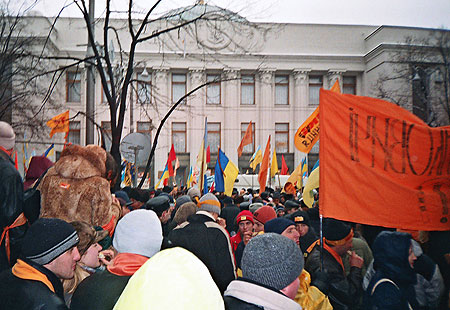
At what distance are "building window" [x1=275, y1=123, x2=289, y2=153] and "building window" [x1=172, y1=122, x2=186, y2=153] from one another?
808 cm

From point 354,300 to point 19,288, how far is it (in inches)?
112

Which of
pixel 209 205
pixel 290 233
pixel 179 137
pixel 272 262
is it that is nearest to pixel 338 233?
pixel 290 233

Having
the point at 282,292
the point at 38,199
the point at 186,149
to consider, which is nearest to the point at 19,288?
the point at 282,292

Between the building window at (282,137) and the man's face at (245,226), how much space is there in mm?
32616

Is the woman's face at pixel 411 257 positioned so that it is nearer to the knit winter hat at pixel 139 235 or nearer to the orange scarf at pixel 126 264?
the knit winter hat at pixel 139 235

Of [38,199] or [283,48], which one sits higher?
[283,48]

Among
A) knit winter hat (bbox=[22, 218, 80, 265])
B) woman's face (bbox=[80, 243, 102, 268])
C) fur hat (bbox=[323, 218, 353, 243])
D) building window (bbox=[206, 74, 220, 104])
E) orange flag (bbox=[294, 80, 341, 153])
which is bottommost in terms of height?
woman's face (bbox=[80, 243, 102, 268])

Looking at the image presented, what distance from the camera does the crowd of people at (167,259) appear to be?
1.31 m

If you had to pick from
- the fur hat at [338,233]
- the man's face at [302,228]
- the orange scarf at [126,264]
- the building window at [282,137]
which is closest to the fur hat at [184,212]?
the man's face at [302,228]

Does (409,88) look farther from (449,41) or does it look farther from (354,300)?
(354,300)

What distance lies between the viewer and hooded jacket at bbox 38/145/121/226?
4750mm

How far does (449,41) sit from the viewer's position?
89.2ft

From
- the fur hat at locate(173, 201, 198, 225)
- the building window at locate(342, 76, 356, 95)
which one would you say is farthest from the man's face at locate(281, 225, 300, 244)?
the building window at locate(342, 76, 356, 95)

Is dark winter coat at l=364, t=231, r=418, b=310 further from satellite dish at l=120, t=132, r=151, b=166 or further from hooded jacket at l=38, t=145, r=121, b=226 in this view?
satellite dish at l=120, t=132, r=151, b=166
